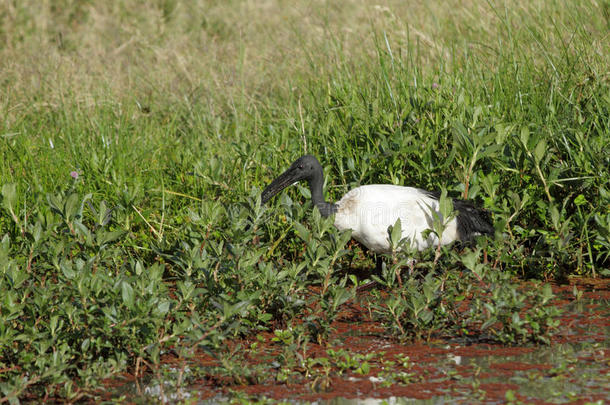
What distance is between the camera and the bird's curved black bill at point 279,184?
201 inches

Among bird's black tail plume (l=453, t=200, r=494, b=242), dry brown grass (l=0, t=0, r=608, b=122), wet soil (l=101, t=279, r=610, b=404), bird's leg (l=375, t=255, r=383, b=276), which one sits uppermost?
dry brown grass (l=0, t=0, r=608, b=122)

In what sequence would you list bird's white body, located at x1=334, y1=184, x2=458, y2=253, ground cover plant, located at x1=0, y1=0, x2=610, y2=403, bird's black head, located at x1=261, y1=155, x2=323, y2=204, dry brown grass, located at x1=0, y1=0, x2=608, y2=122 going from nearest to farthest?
ground cover plant, located at x1=0, y1=0, x2=610, y2=403 < bird's white body, located at x1=334, y1=184, x2=458, y2=253 < bird's black head, located at x1=261, y1=155, x2=323, y2=204 < dry brown grass, located at x1=0, y1=0, x2=608, y2=122

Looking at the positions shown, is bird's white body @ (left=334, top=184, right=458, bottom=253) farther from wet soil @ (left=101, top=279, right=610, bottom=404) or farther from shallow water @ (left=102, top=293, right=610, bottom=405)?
shallow water @ (left=102, top=293, right=610, bottom=405)

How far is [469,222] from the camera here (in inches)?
187

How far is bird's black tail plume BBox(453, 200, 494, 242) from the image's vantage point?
474cm

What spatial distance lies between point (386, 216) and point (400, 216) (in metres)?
0.08

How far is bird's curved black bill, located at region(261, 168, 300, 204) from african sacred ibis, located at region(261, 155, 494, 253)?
1.28 ft

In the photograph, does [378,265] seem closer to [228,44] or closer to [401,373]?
[401,373]

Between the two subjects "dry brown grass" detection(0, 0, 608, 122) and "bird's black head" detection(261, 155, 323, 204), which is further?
"dry brown grass" detection(0, 0, 608, 122)

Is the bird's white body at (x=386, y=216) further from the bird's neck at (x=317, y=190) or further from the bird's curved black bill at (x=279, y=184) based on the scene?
the bird's curved black bill at (x=279, y=184)

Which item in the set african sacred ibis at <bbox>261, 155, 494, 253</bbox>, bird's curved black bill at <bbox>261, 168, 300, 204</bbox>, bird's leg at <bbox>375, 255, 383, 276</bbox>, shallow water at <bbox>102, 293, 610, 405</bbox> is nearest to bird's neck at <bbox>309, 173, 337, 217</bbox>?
bird's curved black bill at <bbox>261, 168, 300, 204</bbox>

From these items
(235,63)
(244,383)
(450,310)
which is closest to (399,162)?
(450,310)

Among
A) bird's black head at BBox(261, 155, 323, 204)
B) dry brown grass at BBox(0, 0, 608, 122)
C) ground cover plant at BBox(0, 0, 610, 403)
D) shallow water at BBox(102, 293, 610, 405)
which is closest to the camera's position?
shallow water at BBox(102, 293, 610, 405)

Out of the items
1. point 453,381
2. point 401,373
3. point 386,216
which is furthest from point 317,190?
point 453,381
